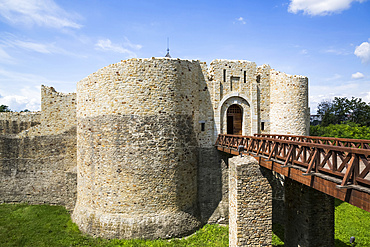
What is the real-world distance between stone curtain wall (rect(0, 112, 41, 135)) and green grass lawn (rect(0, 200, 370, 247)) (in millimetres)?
4235

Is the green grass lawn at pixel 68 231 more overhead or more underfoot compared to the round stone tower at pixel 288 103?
more underfoot

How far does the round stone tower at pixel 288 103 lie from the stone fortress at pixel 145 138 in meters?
0.05

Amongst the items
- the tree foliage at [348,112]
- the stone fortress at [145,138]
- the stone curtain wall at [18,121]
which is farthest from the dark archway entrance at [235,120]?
the tree foliage at [348,112]

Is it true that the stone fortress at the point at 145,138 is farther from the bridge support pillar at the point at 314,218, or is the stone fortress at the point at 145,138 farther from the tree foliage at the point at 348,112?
the tree foliage at the point at 348,112

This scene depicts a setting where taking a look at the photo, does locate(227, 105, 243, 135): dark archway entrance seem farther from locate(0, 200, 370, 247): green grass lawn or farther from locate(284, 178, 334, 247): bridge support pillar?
locate(284, 178, 334, 247): bridge support pillar

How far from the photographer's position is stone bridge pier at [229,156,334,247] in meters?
6.89

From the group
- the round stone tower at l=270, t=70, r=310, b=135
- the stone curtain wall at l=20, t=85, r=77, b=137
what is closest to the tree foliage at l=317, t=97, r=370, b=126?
A: the round stone tower at l=270, t=70, r=310, b=135

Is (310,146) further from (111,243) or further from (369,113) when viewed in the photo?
(369,113)

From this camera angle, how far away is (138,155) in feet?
31.8

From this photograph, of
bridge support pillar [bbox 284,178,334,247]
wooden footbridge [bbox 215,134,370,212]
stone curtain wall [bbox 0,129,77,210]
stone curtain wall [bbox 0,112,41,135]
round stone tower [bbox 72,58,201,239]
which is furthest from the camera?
stone curtain wall [bbox 0,112,41,135]

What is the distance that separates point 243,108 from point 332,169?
326 inches

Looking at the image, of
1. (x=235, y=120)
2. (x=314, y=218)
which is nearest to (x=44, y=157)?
(x=235, y=120)

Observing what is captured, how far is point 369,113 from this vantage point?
33.6 meters

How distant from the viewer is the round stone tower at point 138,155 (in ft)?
31.7
